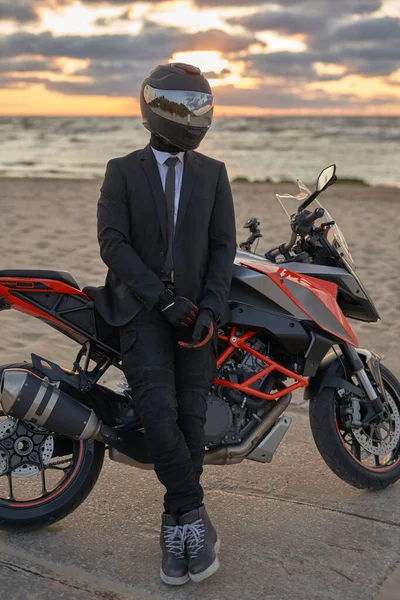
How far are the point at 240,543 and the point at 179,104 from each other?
1777 mm

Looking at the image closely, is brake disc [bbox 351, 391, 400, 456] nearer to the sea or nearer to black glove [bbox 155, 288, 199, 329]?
black glove [bbox 155, 288, 199, 329]

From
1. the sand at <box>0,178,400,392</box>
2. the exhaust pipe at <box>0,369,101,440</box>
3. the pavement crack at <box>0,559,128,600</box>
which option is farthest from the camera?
the sand at <box>0,178,400,392</box>

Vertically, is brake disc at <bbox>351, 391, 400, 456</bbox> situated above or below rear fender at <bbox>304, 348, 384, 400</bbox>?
below

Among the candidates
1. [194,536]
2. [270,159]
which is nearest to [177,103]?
[194,536]

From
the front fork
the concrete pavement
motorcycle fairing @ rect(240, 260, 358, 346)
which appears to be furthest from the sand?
motorcycle fairing @ rect(240, 260, 358, 346)

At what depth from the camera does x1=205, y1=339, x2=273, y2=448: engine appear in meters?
3.19

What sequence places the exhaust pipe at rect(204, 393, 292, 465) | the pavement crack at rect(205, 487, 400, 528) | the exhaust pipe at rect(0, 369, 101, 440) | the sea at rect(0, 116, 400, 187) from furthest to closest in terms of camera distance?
the sea at rect(0, 116, 400, 187), the pavement crack at rect(205, 487, 400, 528), the exhaust pipe at rect(204, 393, 292, 465), the exhaust pipe at rect(0, 369, 101, 440)

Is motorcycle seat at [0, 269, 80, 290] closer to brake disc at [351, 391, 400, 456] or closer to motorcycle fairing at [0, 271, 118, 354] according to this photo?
motorcycle fairing at [0, 271, 118, 354]

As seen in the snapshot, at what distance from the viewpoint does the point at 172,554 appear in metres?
2.94

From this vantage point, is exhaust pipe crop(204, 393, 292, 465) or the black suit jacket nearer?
→ the black suit jacket

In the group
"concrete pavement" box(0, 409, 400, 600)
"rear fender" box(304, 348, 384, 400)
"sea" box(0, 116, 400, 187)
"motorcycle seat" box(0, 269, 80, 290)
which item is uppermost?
"motorcycle seat" box(0, 269, 80, 290)

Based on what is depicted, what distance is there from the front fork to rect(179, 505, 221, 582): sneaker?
41.5 inches

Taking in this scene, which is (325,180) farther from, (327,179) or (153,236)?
(153,236)

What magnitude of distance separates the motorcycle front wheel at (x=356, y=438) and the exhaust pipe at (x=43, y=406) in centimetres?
108
